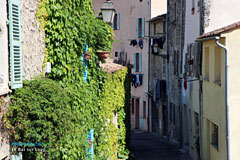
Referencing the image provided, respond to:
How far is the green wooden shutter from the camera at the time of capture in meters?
6.71

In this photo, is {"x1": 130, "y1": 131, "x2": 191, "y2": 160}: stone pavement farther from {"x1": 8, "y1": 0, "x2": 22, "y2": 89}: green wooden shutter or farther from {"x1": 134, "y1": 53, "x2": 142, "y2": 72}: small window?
{"x1": 8, "y1": 0, "x2": 22, "y2": 89}: green wooden shutter

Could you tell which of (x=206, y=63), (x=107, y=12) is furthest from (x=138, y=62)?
(x=107, y=12)

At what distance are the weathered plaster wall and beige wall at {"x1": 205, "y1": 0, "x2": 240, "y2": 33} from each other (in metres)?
12.1

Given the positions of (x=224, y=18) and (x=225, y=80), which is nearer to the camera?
(x=225, y=80)

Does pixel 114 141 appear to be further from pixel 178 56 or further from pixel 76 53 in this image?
pixel 178 56

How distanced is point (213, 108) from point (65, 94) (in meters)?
9.45

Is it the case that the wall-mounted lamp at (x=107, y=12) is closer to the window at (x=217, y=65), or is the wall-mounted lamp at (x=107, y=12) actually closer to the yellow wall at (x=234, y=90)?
the yellow wall at (x=234, y=90)

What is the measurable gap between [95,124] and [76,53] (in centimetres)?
259

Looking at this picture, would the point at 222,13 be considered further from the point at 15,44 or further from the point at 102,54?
the point at 15,44

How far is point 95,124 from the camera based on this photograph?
12039 millimetres

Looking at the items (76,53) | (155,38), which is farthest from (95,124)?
(155,38)

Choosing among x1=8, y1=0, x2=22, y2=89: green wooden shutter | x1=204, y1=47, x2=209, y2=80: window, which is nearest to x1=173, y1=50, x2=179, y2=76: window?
x1=204, y1=47, x2=209, y2=80: window

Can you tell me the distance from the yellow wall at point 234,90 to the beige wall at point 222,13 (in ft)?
16.8

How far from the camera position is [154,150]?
930 inches
